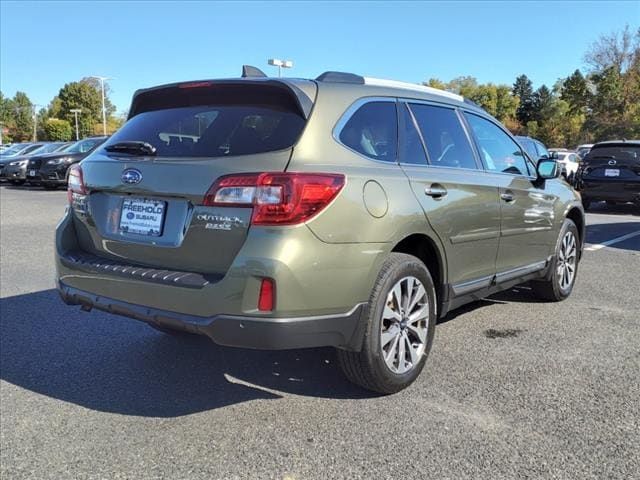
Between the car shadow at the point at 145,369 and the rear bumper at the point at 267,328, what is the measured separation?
1.97ft

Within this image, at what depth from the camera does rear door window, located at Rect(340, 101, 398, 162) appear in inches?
128

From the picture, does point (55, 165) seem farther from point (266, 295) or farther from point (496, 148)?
point (266, 295)

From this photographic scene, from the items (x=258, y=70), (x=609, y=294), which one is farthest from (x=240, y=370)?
(x=609, y=294)

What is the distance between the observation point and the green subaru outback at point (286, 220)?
2830 mm

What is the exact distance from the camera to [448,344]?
4367mm

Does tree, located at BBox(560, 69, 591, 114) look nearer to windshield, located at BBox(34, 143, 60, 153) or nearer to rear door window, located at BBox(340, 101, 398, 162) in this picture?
windshield, located at BBox(34, 143, 60, 153)

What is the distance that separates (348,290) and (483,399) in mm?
1115

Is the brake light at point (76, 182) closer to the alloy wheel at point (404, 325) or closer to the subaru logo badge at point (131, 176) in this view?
the subaru logo badge at point (131, 176)

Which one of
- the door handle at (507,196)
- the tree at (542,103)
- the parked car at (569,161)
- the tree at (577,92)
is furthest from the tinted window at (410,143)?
the tree at (542,103)

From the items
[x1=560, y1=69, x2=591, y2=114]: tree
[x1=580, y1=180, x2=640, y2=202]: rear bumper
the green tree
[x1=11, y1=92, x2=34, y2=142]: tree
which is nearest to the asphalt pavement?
[x1=580, y1=180, x2=640, y2=202]: rear bumper

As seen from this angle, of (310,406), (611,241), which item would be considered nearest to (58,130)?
(611,241)

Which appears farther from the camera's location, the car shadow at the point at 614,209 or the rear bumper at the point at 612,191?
the car shadow at the point at 614,209

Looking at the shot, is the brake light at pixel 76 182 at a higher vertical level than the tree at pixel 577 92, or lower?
lower

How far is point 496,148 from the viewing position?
4723 mm
